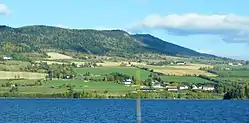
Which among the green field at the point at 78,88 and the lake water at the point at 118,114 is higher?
the green field at the point at 78,88

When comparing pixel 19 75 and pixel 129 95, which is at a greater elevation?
pixel 19 75

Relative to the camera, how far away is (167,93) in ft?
598

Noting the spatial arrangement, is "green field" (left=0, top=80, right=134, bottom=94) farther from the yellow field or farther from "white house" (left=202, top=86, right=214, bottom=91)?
"white house" (left=202, top=86, right=214, bottom=91)

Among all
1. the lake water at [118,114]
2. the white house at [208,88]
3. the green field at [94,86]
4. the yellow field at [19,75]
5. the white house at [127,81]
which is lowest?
the lake water at [118,114]

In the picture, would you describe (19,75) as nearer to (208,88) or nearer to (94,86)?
(94,86)

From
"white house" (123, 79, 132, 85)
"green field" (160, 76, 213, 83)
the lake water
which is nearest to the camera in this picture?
the lake water

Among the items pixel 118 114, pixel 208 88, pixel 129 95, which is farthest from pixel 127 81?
pixel 118 114

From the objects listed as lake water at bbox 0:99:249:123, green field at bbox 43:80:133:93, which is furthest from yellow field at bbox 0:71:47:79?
lake water at bbox 0:99:249:123

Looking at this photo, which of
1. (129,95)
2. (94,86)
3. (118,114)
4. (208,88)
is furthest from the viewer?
(208,88)

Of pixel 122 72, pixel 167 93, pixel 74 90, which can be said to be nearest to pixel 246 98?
pixel 167 93

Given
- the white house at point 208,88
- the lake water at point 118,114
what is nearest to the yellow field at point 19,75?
the lake water at point 118,114

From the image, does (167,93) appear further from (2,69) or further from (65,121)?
(65,121)

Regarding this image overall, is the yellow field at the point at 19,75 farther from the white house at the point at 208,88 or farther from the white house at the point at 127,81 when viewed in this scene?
the white house at the point at 208,88

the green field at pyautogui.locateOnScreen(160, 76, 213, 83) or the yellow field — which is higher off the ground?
the yellow field
